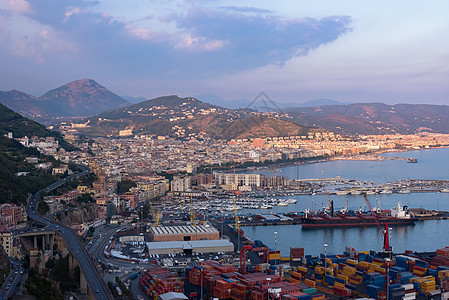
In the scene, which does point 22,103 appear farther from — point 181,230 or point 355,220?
point 181,230

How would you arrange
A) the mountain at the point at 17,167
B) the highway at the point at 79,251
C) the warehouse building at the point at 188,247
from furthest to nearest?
1. the mountain at the point at 17,167
2. the warehouse building at the point at 188,247
3. the highway at the point at 79,251

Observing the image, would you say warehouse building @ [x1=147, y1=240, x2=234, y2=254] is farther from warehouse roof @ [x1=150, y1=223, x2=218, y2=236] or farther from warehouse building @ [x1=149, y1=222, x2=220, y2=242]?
warehouse roof @ [x1=150, y1=223, x2=218, y2=236]

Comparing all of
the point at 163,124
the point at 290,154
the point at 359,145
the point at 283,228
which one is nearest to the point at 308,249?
the point at 283,228

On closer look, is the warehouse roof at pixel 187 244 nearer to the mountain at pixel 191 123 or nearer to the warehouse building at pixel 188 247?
the warehouse building at pixel 188 247

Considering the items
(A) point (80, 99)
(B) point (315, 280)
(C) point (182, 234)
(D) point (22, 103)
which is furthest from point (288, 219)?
(A) point (80, 99)

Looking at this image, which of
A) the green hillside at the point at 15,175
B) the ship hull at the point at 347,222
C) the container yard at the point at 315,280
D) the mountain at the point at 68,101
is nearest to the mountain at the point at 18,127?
the green hillside at the point at 15,175

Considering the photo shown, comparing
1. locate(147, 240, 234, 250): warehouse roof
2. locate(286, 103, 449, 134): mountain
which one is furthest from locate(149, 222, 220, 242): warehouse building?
locate(286, 103, 449, 134): mountain

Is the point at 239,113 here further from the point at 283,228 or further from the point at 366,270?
the point at 366,270
